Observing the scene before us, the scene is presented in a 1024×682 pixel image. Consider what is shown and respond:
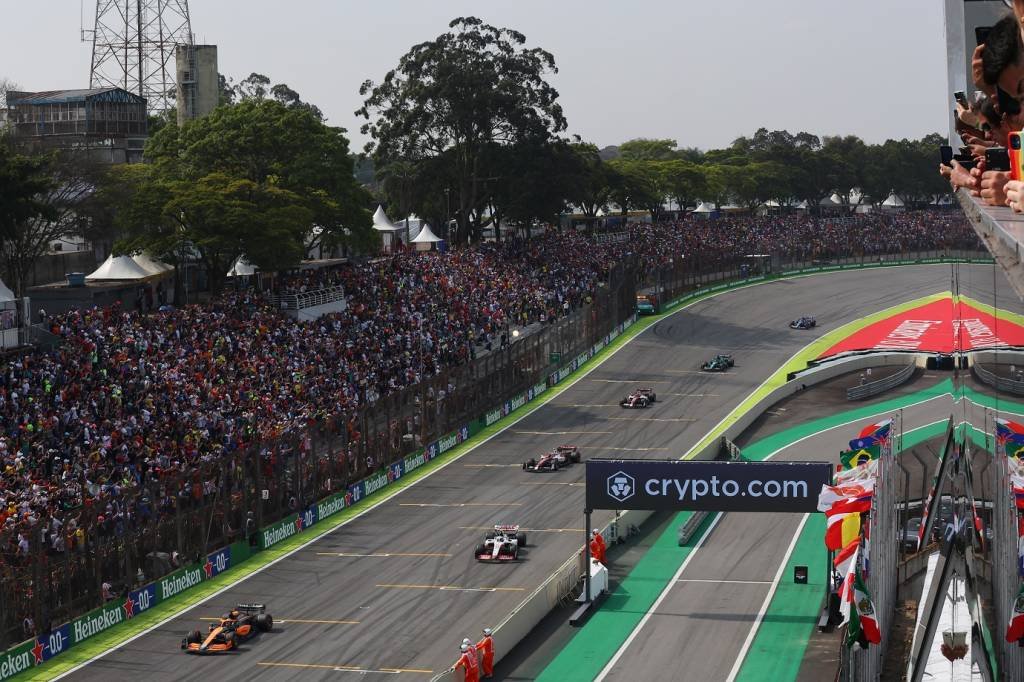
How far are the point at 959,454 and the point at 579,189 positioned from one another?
96321 millimetres

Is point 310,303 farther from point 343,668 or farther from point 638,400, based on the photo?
point 343,668

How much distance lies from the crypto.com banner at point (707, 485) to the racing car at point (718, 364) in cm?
4304

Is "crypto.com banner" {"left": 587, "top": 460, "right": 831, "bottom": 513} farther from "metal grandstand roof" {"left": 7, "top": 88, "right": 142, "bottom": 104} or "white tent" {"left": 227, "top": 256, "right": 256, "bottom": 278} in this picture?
"metal grandstand roof" {"left": 7, "top": 88, "right": 142, "bottom": 104}

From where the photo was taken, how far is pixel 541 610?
132ft

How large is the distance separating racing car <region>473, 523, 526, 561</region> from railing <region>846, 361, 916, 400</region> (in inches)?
1160

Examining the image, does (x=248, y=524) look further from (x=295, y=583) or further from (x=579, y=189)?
(x=579, y=189)

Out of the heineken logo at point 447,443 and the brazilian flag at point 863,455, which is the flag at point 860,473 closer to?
the brazilian flag at point 863,455

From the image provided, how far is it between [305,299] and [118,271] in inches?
379

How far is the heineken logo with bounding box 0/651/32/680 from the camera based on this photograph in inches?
1377

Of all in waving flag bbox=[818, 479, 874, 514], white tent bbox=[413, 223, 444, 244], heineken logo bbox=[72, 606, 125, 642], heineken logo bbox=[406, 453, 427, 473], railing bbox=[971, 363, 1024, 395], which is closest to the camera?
railing bbox=[971, 363, 1024, 395]

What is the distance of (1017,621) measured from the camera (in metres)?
22.5

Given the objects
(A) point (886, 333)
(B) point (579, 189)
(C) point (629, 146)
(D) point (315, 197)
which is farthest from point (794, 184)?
(D) point (315, 197)

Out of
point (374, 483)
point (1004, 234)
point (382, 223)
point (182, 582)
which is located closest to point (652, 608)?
point (182, 582)

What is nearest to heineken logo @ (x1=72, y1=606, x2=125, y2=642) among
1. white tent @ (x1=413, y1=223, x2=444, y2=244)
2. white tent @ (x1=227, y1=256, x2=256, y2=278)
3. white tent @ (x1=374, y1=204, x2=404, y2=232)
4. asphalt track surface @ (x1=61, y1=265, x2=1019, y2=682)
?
asphalt track surface @ (x1=61, y1=265, x2=1019, y2=682)
